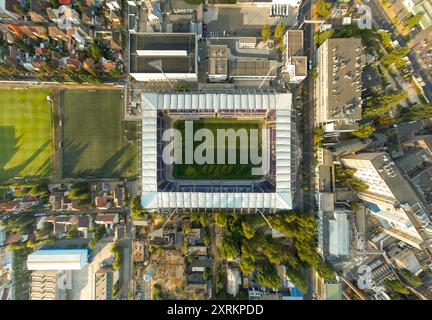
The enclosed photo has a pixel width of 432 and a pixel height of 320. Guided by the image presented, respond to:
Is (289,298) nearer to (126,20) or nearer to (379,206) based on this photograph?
(379,206)

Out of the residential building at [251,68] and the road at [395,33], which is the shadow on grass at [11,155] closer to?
the residential building at [251,68]

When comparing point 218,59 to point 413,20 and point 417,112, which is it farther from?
point 417,112

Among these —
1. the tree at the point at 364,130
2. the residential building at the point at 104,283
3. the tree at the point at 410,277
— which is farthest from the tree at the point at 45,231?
the tree at the point at 410,277

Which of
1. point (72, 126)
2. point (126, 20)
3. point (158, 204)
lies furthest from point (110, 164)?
point (126, 20)

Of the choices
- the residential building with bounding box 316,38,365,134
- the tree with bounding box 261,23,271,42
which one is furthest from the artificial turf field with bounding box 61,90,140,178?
the residential building with bounding box 316,38,365,134

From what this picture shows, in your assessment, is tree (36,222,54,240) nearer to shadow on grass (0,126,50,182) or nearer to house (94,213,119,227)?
house (94,213,119,227)
